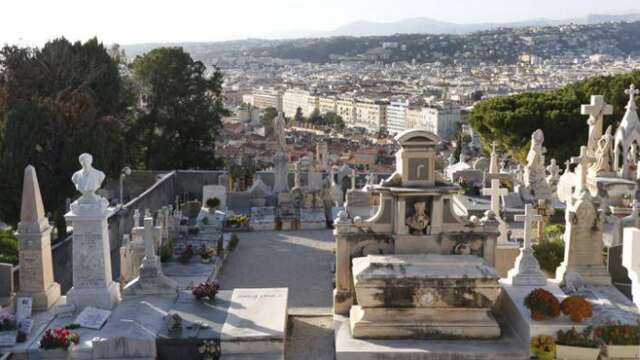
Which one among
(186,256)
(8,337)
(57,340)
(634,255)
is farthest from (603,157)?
(8,337)

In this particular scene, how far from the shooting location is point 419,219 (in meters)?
11.4

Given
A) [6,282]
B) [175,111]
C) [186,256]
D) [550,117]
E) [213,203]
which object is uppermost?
[175,111]

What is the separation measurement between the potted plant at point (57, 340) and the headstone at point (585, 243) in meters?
7.20

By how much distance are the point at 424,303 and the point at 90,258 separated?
4.81 meters

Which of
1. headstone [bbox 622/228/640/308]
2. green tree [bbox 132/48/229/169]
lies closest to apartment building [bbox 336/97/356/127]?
green tree [bbox 132/48/229/169]

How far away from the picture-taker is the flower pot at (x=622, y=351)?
32.0 ft

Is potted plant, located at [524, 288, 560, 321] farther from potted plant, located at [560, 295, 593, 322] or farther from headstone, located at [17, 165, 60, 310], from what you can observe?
headstone, located at [17, 165, 60, 310]

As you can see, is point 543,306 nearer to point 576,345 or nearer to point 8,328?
point 576,345

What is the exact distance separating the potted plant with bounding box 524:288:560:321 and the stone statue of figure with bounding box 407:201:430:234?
1885mm

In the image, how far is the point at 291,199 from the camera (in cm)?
2244

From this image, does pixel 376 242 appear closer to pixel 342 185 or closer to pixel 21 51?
pixel 342 185

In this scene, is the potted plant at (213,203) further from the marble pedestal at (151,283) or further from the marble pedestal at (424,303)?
the marble pedestal at (424,303)

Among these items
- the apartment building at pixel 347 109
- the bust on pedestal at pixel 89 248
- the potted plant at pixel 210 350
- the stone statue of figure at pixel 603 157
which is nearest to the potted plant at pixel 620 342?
the potted plant at pixel 210 350

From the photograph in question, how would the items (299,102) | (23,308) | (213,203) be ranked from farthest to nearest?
1. (299,102)
2. (213,203)
3. (23,308)
